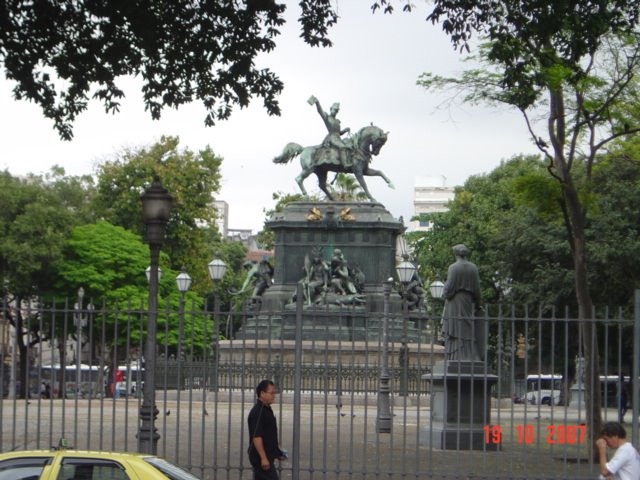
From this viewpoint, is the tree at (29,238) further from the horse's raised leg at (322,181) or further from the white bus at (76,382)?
the horse's raised leg at (322,181)

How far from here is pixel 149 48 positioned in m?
19.5

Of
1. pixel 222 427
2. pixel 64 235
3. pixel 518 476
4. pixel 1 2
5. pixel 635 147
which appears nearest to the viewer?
pixel 518 476

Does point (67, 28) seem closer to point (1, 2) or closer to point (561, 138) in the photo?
point (1, 2)

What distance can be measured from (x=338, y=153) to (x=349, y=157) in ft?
1.42

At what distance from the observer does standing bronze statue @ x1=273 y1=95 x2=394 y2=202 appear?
48.1 m

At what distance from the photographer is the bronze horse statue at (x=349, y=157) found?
48.2m

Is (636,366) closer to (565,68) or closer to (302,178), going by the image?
(565,68)

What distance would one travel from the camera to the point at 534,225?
4747 cm

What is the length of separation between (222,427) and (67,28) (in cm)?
1033

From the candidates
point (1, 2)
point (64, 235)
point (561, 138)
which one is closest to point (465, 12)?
point (561, 138)

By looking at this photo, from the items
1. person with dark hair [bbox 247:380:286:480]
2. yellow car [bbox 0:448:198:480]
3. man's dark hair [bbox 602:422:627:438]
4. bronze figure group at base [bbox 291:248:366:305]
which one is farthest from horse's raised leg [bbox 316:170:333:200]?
yellow car [bbox 0:448:198:480]

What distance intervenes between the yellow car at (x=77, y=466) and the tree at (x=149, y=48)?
9.48 m

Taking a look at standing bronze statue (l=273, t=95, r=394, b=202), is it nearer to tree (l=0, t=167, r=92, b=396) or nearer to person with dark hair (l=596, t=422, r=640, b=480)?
tree (l=0, t=167, r=92, b=396)
